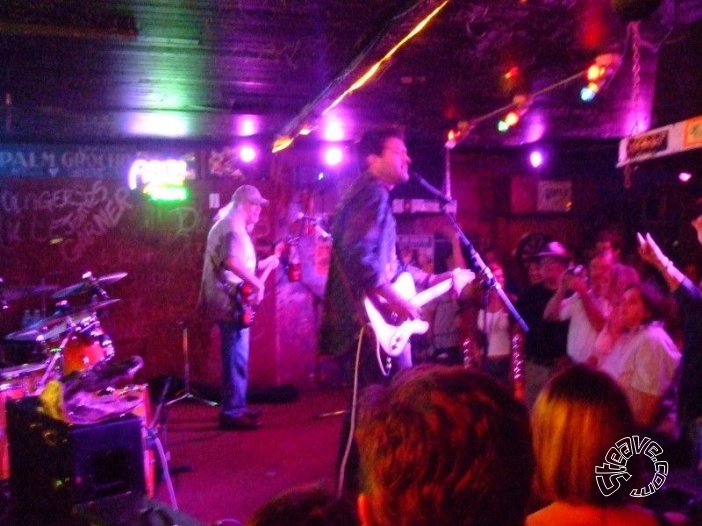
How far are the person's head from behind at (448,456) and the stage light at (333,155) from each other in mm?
6841

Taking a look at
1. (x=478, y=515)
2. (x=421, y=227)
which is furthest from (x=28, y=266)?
(x=478, y=515)

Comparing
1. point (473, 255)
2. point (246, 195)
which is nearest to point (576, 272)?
point (473, 255)

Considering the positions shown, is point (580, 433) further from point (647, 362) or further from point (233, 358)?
point (233, 358)

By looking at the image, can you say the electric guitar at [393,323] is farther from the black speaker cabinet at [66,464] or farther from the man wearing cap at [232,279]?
the man wearing cap at [232,279]

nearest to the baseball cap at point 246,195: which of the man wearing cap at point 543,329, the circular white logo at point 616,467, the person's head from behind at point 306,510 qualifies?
the man wearing cap at point 543,329

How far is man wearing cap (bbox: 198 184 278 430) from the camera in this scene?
18.0 feet

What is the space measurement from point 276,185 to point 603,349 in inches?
176

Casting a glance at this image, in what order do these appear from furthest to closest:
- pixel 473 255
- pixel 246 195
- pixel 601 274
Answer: pixel 246 195 → pixel 601 274 → pixel 473 255

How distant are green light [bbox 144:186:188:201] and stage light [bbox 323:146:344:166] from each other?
1597 millimetres

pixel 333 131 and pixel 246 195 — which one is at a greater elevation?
pixel 333 131

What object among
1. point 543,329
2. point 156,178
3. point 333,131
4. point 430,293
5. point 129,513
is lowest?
point 129,513

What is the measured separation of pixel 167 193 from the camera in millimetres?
7180

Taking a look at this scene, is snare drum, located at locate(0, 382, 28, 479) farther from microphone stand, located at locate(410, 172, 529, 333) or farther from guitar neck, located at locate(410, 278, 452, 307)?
microphone stand, located at locate(410, 172, 529, 333)

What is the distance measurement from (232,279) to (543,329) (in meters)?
2.51
